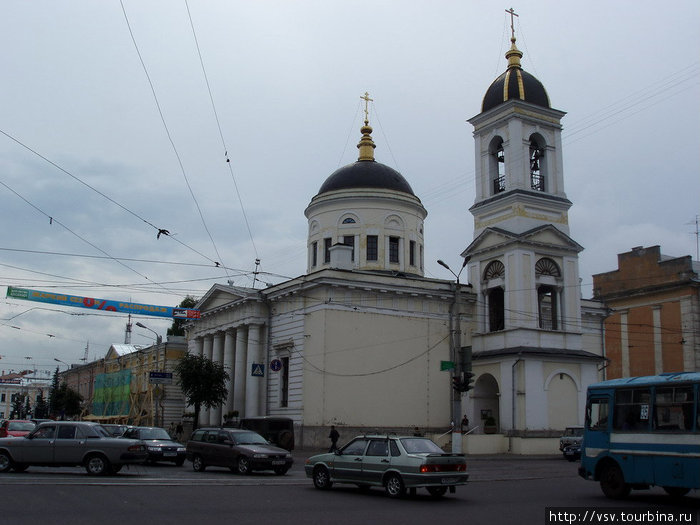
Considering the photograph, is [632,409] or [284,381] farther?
[284,381]

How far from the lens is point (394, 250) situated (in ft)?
155

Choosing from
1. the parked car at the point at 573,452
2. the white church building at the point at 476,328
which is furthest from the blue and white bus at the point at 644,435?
the white church building at the point at 476,328

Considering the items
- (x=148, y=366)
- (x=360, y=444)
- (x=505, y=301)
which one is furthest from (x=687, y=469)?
(x=148, y=366)

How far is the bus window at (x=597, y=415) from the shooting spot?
16.6 metres

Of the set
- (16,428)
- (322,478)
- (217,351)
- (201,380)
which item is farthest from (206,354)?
(322,478)

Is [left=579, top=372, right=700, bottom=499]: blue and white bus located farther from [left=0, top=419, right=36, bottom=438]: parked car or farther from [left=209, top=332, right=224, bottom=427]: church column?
[left=209, top=332, right=224, bottom=427]: church column

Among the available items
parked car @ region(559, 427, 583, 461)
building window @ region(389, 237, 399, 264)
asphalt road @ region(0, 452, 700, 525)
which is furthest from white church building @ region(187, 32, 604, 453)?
asphalt road @ region(0, 452, 700, 525)

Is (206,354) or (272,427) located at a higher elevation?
(206,354)

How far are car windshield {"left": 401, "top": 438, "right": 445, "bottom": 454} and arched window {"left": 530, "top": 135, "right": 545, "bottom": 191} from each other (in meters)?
27.5

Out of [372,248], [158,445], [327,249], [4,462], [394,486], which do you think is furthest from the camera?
[327,249]

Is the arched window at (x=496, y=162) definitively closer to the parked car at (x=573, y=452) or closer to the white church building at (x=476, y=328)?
the white church building at (x=476, y=328)

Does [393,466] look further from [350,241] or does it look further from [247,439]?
[350,241]

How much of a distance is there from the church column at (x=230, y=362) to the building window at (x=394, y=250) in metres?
10.8

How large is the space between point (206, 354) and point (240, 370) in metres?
7.68
